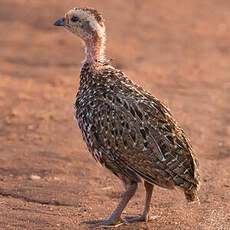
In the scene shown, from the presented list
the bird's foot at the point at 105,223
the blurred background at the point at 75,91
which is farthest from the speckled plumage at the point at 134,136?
the blurred background at the point at 75,91

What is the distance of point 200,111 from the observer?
12.3 m

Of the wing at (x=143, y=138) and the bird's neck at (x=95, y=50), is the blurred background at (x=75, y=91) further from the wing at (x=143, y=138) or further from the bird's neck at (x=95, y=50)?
the bird's neck at (x=95, y=50)

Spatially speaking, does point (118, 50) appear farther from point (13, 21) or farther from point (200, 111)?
point (200, 111)

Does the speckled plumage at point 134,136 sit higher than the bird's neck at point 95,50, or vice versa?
the bird's neck at point 95,50

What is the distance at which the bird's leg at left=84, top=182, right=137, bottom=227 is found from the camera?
283 inches

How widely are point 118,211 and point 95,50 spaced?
7.38 feet

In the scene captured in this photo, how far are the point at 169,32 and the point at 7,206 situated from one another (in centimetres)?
1139

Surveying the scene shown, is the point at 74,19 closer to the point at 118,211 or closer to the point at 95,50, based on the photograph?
the point at 95,50

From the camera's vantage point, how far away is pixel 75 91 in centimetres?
1350

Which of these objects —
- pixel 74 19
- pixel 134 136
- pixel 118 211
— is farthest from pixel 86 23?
pixel 118 211

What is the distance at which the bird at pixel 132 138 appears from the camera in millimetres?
6734

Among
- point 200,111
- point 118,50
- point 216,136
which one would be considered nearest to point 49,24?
point 118,50

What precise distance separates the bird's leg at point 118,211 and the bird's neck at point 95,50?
6.22ft

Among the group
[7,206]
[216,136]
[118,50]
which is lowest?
[7,206]
